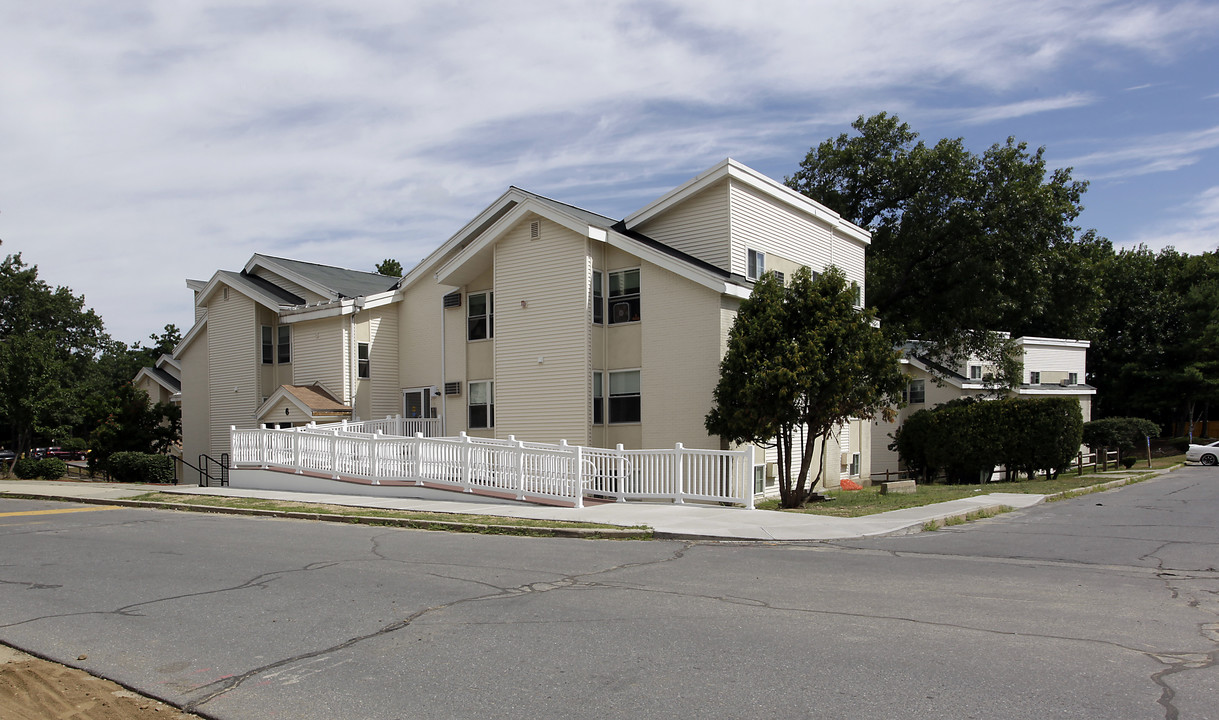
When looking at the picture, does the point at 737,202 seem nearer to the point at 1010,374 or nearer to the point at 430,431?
the point at 430,431

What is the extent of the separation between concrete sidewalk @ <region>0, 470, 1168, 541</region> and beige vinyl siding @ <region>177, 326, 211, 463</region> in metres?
9.96

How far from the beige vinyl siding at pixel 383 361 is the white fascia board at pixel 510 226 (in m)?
4.27

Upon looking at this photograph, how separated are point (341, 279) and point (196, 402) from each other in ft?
25.2

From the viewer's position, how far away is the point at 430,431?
2788 centimetres

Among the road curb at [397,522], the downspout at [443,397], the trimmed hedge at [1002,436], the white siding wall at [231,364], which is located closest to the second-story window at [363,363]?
the downspout at [443,397]

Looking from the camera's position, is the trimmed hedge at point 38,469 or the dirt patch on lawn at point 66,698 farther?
the trimmed hedge at point 38,469

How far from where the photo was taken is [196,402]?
33.7 m

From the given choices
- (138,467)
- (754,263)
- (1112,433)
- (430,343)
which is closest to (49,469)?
(138,467)

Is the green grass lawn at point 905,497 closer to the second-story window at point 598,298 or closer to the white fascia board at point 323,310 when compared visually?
the second-story window at point 598,298

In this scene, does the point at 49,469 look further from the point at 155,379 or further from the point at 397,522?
the point at 397,522

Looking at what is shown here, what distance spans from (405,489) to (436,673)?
14.5m

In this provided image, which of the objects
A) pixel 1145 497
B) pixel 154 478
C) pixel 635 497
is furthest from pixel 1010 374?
pixel 154 478

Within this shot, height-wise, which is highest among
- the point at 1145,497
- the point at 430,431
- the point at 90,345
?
the point at 90,345

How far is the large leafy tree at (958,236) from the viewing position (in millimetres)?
31562
